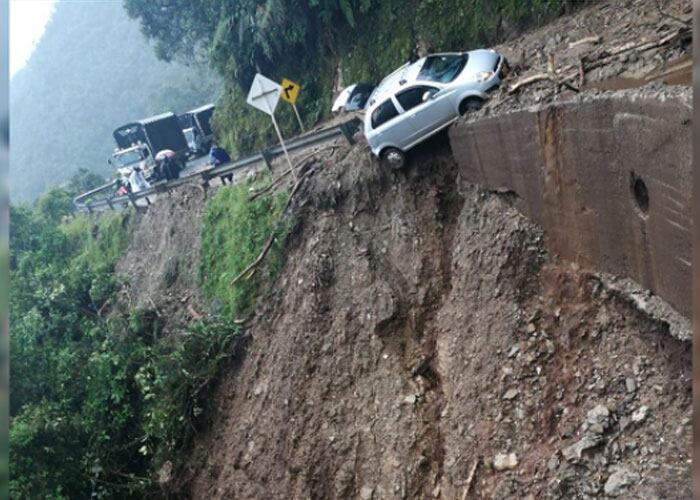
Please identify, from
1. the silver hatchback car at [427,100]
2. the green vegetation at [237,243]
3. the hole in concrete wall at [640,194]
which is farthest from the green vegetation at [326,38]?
the hole in concrete wall at [640,194]

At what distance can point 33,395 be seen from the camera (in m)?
12.6

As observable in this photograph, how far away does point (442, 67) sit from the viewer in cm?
1114

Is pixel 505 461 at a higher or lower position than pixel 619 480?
lower

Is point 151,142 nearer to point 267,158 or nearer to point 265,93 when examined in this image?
point 267,158

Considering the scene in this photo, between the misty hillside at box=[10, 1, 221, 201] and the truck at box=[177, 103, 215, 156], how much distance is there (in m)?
33.9

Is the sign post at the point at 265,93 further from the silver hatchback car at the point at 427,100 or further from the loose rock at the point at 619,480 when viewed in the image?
the loose rock at the point at 619,480

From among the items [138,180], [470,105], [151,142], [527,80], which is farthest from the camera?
[151,142]

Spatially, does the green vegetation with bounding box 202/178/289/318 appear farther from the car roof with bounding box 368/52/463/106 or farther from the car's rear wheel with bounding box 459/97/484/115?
the car's rear wheel with bounding box 459/97/484/115

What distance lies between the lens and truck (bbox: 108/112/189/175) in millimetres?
29109

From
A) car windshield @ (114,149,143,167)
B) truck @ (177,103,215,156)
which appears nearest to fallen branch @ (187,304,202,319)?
truck @ (177,103,215,156)

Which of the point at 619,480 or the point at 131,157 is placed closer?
the point at 619,480

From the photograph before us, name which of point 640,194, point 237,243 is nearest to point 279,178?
point 237,243

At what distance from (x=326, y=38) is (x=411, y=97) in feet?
30.0

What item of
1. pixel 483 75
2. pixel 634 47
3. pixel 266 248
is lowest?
pixel 266 248
